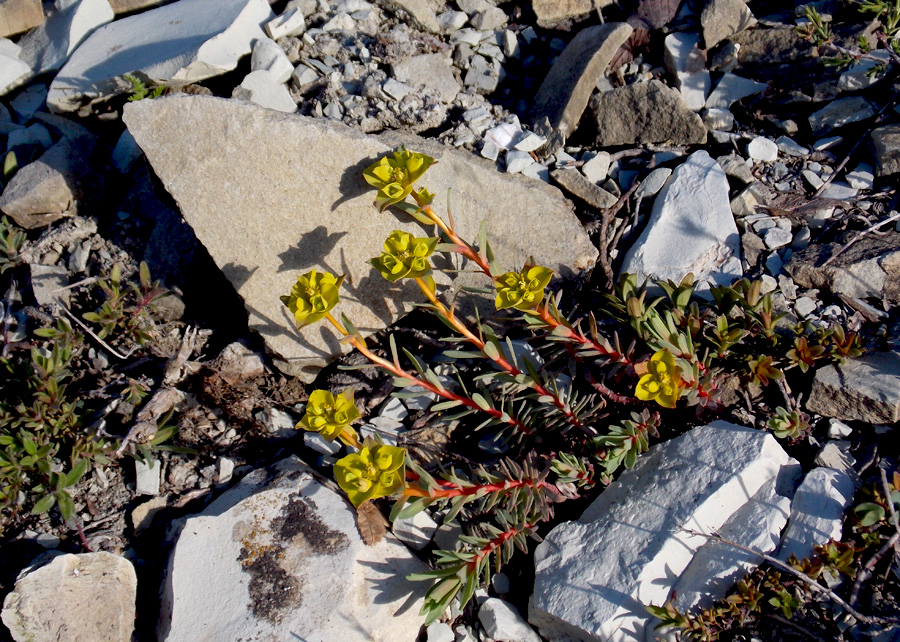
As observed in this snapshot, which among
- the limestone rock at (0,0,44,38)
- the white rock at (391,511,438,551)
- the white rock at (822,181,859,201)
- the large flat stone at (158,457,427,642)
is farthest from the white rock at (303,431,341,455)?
the limestone rock at (0,0,44,38)

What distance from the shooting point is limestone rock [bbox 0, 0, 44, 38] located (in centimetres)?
503

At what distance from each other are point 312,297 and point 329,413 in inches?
19.1

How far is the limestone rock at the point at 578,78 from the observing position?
13.6 feet

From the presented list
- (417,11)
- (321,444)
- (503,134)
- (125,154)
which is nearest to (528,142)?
(503,134)

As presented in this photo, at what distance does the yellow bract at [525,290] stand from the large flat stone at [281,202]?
65 cm

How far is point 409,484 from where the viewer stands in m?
2.87

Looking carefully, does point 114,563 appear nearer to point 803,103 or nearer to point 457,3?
point 457,3

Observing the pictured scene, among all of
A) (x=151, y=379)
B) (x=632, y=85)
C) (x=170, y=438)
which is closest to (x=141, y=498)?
(x=170, y=438)

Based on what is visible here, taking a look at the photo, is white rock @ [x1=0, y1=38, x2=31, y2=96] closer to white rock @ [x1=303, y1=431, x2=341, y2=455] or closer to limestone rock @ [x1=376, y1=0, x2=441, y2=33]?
limestone rock @ [x1=376, y1=0, x2=441, y2=33]

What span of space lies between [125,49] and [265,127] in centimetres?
181

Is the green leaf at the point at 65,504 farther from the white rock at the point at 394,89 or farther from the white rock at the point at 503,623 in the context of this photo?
the white rock at the point at 394,89

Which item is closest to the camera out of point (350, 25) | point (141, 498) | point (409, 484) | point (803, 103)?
point (409, 484)

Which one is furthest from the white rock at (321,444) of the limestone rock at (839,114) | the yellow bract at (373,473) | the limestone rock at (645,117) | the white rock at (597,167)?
the limestone rock at (839,114)

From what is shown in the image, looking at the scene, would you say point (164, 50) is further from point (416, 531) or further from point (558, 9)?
point (416, 531)
